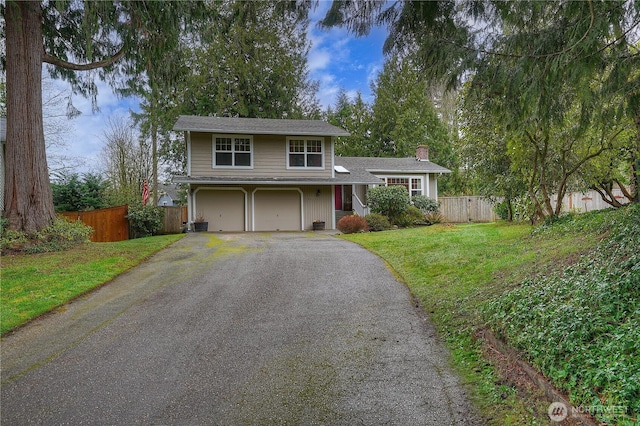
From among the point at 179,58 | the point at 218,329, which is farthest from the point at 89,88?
the point at 218,329

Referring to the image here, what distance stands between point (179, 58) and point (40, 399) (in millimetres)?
10451

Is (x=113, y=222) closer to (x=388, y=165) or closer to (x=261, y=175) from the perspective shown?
(x=261, y=175)

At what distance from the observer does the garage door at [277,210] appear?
18750 millimetres

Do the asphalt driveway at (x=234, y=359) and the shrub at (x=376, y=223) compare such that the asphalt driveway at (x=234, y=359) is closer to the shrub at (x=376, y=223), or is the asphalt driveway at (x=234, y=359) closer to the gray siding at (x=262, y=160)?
the shrub at (x=376, y=223)

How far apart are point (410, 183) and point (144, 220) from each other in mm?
15454

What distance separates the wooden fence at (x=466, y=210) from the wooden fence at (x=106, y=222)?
17.9m

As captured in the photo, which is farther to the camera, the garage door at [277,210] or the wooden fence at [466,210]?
the wooden fence at [466,210]

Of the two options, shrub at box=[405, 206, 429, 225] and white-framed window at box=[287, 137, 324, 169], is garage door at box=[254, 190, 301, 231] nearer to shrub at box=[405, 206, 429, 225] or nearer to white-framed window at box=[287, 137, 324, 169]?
white-framed window at box=[287, 137, 324, 169]

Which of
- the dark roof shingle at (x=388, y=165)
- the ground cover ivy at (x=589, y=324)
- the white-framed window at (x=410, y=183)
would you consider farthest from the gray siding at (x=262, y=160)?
the ground cover ivy at (x=589, y=324)

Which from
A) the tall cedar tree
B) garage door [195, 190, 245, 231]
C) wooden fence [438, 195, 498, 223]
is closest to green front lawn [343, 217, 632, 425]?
the tall cedar tree

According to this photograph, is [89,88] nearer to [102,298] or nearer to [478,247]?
[102,298]

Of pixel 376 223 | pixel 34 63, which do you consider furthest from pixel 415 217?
pixel 34 63

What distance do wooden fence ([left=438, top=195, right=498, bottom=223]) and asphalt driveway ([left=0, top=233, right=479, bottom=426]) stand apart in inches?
726

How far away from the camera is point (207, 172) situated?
59.1ft
